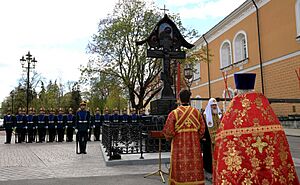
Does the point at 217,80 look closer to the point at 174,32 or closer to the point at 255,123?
the point at 174,32

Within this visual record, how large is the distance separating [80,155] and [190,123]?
292 inches

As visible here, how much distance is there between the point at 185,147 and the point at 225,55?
31.3 metres

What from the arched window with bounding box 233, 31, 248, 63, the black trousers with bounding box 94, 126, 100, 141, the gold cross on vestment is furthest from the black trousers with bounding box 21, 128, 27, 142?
the arched window with bounding box 233, 31, 248, 63

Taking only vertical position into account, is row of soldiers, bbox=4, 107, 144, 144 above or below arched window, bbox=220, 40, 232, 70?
below

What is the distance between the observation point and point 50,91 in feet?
151

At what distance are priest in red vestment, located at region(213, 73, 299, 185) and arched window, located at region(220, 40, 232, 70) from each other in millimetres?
32617

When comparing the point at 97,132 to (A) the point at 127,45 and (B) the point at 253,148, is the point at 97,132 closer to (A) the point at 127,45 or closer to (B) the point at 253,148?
(A) the point at 127,45

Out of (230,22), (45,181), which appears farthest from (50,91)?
(45,181)

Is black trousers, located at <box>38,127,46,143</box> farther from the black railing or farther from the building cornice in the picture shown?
the building cornice

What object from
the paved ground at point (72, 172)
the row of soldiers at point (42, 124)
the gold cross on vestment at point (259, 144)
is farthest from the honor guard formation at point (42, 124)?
the gold cross on vestment at point (259, 144)

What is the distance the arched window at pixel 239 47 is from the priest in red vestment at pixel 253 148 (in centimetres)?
2978

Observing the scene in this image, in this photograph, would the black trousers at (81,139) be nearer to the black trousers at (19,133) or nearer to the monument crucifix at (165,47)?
the monument crucifix at (165,47)

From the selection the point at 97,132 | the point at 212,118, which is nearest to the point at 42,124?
the point at 97,132

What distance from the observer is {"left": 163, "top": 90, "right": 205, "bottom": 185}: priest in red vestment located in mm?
5246
